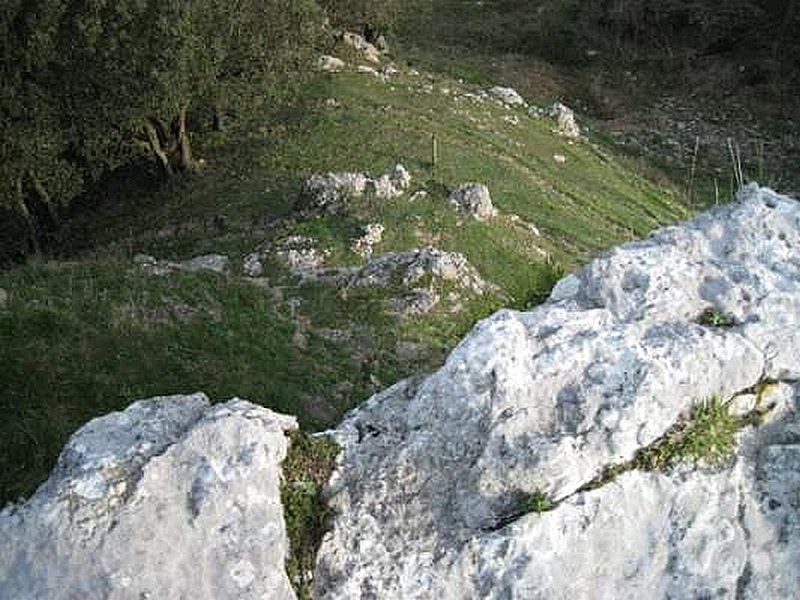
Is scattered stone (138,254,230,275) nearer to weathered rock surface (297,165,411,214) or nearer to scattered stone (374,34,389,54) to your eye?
weathered rock surface (297,165,411,214)

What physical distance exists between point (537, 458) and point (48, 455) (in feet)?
37.5

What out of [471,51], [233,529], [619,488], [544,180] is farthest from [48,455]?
[471,51]

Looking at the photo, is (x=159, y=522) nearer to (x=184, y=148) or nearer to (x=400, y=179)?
(x=400, y=179)

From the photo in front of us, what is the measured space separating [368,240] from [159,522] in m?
21.6

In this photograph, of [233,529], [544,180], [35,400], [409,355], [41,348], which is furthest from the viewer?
[544,180]

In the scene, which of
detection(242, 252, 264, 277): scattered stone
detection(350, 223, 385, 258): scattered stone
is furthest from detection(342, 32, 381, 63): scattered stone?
detection(242, 252, 264, 277): scattered stone

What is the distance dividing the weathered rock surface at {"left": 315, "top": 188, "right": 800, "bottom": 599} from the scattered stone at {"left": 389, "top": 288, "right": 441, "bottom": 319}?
14.8 metres

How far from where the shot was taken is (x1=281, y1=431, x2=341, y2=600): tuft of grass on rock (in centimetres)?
987

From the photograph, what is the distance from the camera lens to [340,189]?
109 feet

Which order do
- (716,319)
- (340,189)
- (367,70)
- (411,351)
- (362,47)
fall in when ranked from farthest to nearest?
(362,47)
(367,70)
(340,189)
(411,351)
(716,319)

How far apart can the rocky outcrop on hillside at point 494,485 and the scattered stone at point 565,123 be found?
1754 inches

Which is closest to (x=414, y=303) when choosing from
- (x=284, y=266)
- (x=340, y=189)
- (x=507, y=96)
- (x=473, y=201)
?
(x=284, y=266)

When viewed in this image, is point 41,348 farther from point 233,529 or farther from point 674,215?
point 674,215

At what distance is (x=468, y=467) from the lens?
10.4m
